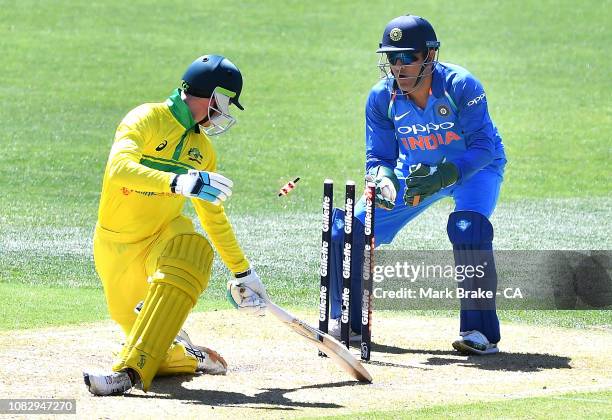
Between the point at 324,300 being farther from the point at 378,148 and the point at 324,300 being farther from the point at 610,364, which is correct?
the point at 610,364

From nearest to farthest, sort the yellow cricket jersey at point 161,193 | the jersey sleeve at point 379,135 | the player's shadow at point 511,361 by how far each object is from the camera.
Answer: the yellow cricket jersey at point 161,193, the player's shadow at point 511,361, the jersey sleeve at point 379,135

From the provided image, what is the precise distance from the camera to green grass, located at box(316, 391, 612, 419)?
20.6ft

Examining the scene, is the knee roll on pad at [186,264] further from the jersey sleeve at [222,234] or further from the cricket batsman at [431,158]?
the cricket batsman at [431,158]

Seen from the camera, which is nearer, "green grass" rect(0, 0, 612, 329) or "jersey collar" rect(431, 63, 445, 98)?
"jersey collar" rect(431, 63, 445, 98)

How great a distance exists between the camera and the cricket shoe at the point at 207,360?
744 centimetres

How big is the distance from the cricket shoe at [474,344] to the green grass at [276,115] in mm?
1505

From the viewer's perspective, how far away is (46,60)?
21.4m

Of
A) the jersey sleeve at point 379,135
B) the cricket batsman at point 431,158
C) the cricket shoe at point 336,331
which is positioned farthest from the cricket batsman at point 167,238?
the jersey sleeve at point 379,135

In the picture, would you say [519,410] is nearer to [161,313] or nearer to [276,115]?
[161,313]

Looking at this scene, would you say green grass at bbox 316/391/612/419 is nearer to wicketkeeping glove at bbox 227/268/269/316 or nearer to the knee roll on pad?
the knee roll on pad

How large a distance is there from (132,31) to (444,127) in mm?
15657

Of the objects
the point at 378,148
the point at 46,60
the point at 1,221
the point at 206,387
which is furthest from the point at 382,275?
the point at 46,60

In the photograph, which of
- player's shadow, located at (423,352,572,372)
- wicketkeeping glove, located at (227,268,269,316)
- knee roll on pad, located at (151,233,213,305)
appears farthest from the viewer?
player's shadow, located at (423,352,572,372)

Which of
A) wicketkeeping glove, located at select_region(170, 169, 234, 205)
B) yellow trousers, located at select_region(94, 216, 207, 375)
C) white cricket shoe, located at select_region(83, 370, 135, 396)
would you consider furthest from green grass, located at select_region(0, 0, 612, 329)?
wicketkeeping glove, located at select_region(170, 169, 234, 205)
